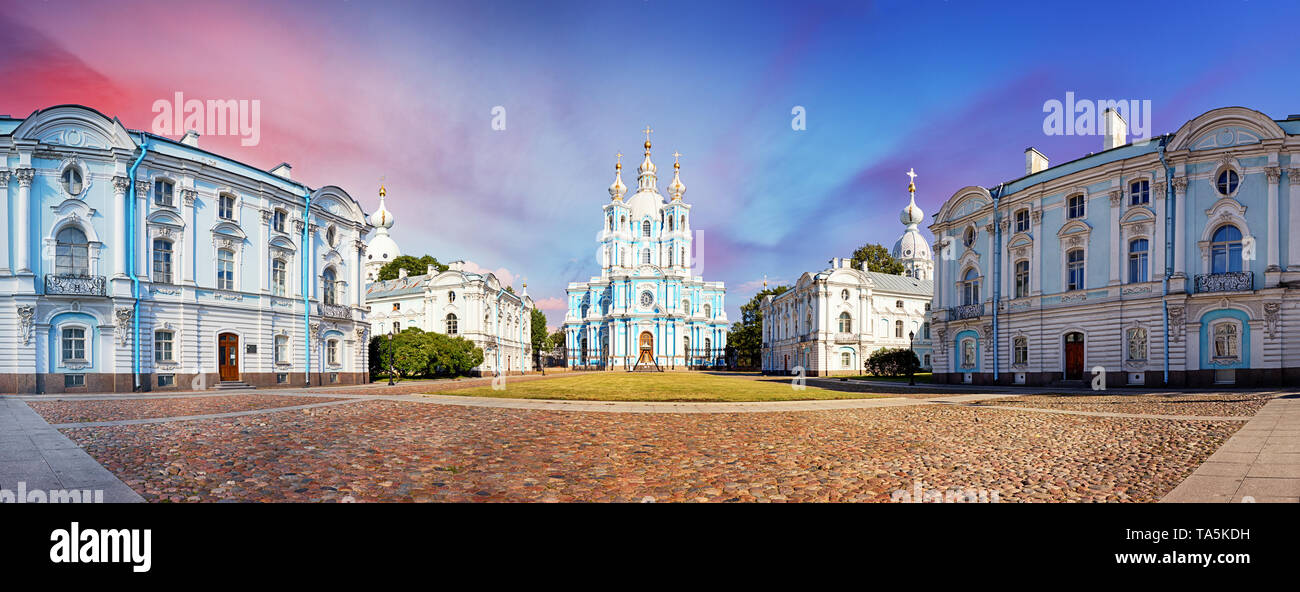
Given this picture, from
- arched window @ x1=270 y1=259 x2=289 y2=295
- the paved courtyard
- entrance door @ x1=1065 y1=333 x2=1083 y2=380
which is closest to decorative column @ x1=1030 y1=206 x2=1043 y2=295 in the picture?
entrance door @ x1=1065 y1=333 x2=1083 y2=380

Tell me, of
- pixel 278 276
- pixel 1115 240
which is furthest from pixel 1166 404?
pixel 278 276

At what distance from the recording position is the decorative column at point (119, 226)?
80.0ft

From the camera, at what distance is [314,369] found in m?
32.1

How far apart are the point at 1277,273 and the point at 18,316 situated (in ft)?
165

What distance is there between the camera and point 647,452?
8492mm

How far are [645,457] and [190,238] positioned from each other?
2848cm

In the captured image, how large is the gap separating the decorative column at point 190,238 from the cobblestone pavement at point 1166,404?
3306 centimetres

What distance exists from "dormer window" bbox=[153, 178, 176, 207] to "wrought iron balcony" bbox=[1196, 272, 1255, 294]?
45.7 metres

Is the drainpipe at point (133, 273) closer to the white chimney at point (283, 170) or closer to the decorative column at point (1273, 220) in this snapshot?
the white chimney at point (283, 170)

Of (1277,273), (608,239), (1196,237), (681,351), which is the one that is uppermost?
(608,239)

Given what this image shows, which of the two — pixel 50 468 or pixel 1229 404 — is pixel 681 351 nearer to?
pixel 1229 404

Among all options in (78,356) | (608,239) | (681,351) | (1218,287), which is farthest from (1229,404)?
(608,239)

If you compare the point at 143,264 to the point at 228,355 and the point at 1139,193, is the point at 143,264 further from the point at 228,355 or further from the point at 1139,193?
the point at 1139,193
